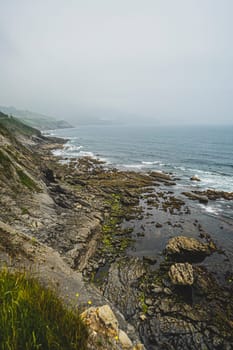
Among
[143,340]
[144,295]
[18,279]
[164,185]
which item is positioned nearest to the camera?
[18,279]

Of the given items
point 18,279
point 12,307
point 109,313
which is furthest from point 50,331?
point 109,313

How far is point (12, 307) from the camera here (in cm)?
288

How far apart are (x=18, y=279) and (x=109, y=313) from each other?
300 cm

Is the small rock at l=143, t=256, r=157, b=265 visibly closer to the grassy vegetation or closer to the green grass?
the green grass

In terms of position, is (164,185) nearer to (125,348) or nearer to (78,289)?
(78,289)

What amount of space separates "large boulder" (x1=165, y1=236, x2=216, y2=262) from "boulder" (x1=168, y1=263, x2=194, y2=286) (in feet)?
7.21

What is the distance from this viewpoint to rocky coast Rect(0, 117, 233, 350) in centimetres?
955

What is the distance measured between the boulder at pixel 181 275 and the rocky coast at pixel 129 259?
6 cm

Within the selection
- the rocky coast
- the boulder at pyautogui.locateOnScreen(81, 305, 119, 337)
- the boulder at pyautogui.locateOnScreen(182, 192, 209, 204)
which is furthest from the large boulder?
the boulder at pyautogui.locateOnScreen(182, 192, 209, 204)

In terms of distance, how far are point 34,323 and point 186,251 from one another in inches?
612

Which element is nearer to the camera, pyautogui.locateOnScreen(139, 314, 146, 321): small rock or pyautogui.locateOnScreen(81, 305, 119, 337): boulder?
pyautogui.locateOnScreen(81, 305, 119, 337): boulder

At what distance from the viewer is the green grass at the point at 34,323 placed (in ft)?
8.59

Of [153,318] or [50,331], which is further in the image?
[153,318]

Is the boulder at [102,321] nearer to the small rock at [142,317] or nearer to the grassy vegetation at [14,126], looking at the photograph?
the small rock at [142,317]
